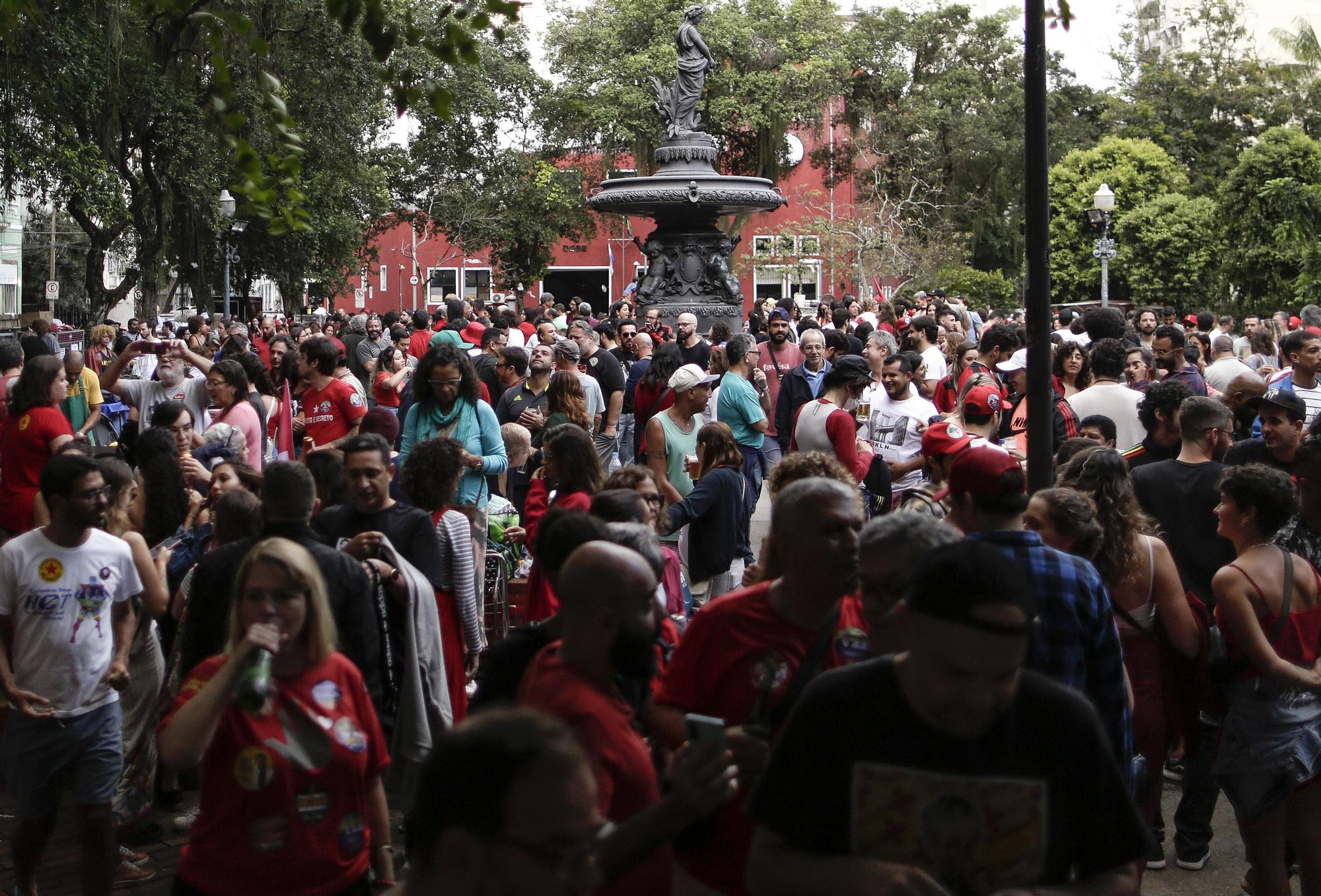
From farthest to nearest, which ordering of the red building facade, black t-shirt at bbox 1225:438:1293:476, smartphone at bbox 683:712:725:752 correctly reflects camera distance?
the red building facade, black t-shirt at bbox 1225:438:1293:476, smartphone at bbox 683:712:725:752

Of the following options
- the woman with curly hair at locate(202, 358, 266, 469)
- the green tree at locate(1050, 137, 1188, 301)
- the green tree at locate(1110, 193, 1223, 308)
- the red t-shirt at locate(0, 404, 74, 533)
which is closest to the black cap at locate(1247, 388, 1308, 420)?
the woman with curly hair at locate(202, 358, 266, 469)

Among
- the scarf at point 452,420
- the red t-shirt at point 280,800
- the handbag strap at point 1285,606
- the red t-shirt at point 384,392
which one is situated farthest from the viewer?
the red t-shirt at point 384,392

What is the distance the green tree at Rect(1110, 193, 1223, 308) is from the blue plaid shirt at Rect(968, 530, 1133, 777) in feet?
127

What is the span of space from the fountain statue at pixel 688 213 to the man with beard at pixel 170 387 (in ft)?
38.3

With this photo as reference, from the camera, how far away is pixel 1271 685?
5105 millimetres

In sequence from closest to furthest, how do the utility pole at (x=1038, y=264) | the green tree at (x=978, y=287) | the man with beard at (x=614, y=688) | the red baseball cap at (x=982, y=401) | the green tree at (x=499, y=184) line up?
1. the man with beard at (x=614, y=688)
2. the utility pole at (x=1038, y=264)
3. the red baseball cap at (x=982, y=401)
4. the green tree at (x=978, y=287)
5. the green tree at (x=499, y=184)

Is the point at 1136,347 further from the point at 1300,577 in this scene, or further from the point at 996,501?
the point at 996,501

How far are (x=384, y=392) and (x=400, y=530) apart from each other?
661cm

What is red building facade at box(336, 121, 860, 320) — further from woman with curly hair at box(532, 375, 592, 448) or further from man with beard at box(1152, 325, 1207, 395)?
woman with curly hair at box(532, 375, 592, 448)

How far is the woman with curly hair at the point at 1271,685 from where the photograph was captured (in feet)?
16.5

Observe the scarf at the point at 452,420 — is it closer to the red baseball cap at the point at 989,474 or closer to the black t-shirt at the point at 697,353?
the red baseball cap at the point at 989,474

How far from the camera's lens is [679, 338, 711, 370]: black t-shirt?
13.6 metres

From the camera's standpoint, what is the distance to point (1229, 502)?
17.1 ft

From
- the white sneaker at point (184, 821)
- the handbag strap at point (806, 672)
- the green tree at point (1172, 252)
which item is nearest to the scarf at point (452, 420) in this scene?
the white sneaker at point (184, 821)
